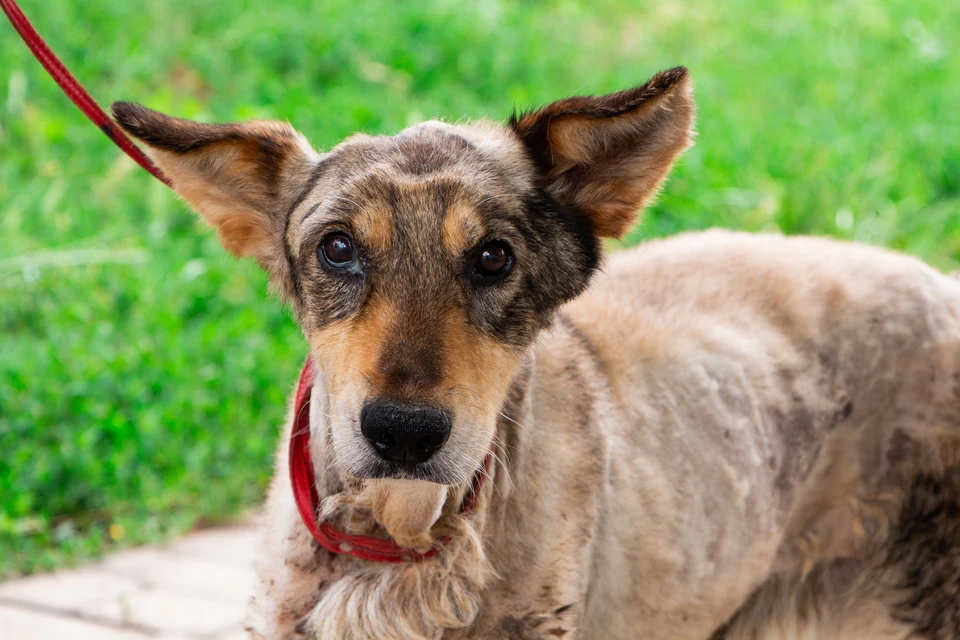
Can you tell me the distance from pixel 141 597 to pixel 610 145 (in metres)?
2.80

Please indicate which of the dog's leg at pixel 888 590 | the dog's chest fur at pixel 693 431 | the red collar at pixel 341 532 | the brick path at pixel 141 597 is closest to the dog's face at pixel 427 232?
the red collar at pixel 341 532

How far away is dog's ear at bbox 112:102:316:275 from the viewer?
120 inches

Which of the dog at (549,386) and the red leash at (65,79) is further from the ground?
the red leash at (65,79)

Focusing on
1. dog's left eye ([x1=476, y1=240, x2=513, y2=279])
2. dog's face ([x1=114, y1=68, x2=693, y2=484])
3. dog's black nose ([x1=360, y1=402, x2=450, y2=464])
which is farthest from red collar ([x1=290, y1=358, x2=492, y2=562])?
dog's left eye ([x1=476, y1=240, x2=513, y2=279])

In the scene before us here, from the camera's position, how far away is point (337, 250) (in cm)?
292

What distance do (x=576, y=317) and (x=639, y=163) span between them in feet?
2.05

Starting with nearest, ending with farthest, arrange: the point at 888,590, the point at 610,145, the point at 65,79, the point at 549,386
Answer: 1. the point at 610,145
2. the point at 549,386
3. the point at 65,79
4. the point at 888,590

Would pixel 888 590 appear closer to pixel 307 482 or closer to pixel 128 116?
pixel 307 482

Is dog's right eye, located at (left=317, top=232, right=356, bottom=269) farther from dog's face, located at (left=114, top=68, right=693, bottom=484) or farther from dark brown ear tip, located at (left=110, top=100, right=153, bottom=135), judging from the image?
dark brown ear tip, located at (left=110, top=100, right=153, bottom=135)

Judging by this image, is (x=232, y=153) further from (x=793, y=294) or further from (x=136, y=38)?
(x=136, y=38)

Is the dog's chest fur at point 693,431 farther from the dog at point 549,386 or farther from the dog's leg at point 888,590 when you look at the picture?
the dog's leg at point 888,590

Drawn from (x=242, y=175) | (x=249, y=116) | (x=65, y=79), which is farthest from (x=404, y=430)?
(x=249, y=116)

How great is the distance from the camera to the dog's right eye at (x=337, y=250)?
2908 mm

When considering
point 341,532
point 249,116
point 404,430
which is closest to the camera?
point 404,430
